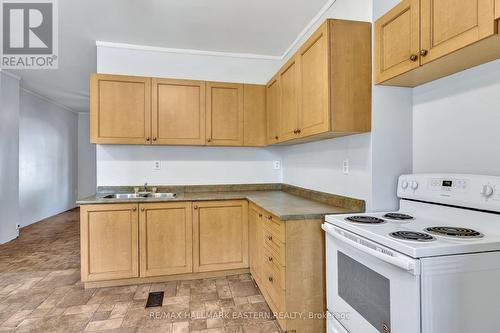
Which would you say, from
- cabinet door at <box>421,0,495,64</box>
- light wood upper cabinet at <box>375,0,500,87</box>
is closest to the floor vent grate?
light wood upper cabinet at <box>375,0,500,87</box>

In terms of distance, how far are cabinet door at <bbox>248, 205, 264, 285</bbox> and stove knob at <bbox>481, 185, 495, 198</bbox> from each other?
1523mm

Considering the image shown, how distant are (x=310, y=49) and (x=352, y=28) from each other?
0.32 meters

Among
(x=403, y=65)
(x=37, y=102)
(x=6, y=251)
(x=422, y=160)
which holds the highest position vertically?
(x=37, y=102)

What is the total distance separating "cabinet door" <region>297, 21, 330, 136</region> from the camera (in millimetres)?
1800

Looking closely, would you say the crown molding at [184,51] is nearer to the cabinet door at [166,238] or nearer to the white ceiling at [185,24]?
the white ceiling at [185,24]

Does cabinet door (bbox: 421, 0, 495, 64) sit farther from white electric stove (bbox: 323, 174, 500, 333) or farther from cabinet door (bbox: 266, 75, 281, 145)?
cabinet door (bbox: 266, 75, 281, 145)

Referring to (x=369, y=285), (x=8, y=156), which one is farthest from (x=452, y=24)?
(x=8, y=156)

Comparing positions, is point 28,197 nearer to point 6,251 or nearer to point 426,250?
Result: point 6,251

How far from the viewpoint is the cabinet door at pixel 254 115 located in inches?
125

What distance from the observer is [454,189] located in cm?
142

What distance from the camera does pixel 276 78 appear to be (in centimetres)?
282

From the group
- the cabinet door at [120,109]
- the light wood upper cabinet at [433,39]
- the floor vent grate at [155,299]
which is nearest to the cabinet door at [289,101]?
the light wood upper cabinet at [433,39]

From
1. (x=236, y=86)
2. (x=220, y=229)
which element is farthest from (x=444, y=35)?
(x=220, y=229)

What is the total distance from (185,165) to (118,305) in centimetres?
160
